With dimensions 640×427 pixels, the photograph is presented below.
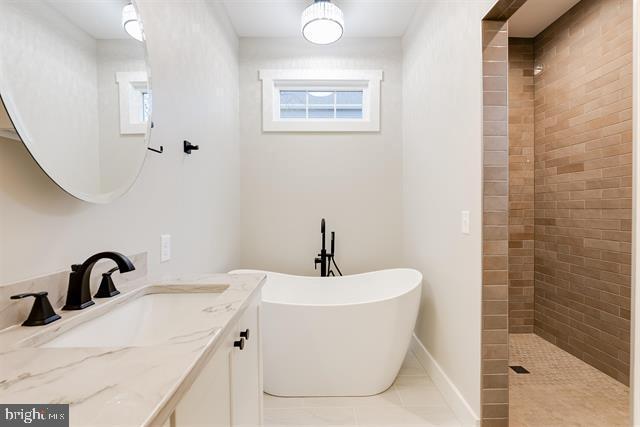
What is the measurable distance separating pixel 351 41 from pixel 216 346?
308 cm

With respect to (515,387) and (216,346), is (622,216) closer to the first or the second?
(515,387)

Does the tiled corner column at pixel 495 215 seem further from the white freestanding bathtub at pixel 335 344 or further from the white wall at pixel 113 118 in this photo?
the white wall at pixel 113 118

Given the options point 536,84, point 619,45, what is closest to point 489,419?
point 619,45

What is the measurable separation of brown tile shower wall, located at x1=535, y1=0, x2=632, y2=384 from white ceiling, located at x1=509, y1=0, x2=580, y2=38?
2.7 inches

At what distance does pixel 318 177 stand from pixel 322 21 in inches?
50.3

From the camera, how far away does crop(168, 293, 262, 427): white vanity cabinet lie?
663 mm

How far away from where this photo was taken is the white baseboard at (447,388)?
175 centimetres

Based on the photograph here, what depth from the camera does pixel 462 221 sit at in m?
1.86

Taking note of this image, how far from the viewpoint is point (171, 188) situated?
172 centimetres

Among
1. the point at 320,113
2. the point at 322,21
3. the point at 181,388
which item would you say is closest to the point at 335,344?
the point at 181,388

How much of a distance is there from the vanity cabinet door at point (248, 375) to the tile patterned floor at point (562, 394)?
1.43 metres

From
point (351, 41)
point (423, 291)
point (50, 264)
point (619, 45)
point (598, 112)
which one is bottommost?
point (423, 291)

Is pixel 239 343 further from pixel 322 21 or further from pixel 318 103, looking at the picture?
pixel 318 103

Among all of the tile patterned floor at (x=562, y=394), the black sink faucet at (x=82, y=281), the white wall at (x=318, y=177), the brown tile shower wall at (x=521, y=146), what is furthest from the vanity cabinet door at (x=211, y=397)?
the brown tile shower wall at (x=521, y=146)
